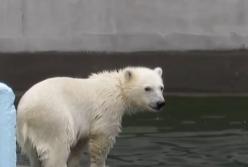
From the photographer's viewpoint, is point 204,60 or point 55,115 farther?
point 204,60

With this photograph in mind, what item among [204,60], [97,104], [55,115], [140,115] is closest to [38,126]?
[55,115]

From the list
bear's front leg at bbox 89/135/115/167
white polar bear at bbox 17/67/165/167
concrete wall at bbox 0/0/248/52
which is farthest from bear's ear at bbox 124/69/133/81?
concrete wall at bbox 0/0/248/52

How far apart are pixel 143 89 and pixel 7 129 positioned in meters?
3.77

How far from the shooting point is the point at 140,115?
12.2 meters

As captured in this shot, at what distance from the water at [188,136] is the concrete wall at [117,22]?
5.96ft

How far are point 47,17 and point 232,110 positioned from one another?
4540 mm

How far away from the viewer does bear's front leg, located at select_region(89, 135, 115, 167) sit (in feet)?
23.2

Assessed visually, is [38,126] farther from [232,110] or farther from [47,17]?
[47,17]

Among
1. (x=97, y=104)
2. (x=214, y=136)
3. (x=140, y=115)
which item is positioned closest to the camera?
(x=97, y=104)

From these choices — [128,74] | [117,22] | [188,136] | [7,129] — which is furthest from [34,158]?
[117,22]

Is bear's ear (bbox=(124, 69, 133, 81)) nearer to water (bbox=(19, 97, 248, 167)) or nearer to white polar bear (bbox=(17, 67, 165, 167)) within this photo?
white polar bear (bbox=(17, 67, 165, 167))

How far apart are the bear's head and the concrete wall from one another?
7.55 meters

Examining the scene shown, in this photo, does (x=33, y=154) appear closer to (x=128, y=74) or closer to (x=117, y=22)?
(x=128, y=74)

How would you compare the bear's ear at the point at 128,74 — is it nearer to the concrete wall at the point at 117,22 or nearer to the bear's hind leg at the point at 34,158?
the bear's hind leg at the point at 34,158
